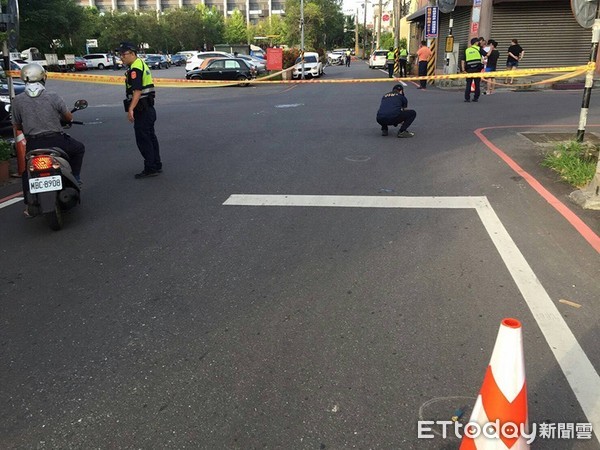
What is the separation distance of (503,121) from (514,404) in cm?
1118

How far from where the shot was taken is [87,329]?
141 inches

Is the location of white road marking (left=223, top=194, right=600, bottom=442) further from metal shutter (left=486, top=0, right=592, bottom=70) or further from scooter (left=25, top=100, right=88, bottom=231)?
metal shutter (left=486, top=0, right=592, bottom=70)

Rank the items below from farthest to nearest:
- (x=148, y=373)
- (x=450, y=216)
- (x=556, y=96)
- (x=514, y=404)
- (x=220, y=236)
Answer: (x=556, y=96), (x=450, y=216), (x=220, y=236), (x=148, y=373), (x=514, y=404)

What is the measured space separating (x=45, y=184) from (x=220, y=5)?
143653 millimetres

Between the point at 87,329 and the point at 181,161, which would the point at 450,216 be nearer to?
the point at 87,329

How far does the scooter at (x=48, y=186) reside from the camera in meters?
5.34

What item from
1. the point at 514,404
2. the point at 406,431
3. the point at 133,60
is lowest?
the point at 406,431

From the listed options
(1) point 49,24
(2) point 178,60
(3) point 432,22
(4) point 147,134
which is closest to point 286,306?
(4) point 147,134

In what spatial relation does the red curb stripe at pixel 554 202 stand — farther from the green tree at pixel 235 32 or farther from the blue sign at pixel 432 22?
the green tree at pixel 235 32

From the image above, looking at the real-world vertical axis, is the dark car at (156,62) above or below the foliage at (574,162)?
above

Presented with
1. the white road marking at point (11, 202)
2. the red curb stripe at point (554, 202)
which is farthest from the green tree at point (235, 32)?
the white road marking at point (11, 202)

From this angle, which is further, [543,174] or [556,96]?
[556,96]

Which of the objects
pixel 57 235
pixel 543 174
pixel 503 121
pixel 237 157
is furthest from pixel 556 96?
pixel 57 235

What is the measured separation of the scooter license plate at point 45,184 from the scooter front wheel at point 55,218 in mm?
158
